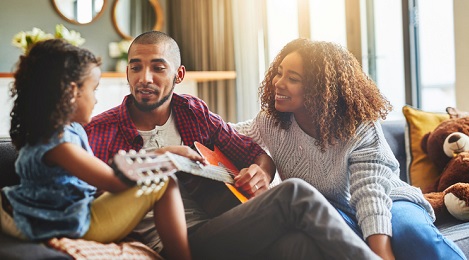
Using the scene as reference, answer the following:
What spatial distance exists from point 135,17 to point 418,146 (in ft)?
11.0

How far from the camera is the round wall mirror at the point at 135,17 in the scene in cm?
511

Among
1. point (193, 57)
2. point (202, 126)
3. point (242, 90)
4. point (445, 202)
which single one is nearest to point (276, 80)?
point (202, 126)

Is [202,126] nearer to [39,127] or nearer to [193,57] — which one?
[39,127]

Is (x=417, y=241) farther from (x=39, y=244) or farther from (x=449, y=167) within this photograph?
(x=39, y=244)

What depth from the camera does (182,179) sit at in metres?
1.82

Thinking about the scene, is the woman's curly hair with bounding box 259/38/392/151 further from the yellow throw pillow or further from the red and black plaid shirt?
the yellow throw pillow

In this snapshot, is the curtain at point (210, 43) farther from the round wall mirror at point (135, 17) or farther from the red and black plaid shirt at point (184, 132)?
the red and black plaid shirt at point (184, 132)

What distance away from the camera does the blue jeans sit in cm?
175

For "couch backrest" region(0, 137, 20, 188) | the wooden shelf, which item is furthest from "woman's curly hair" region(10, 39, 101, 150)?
the wooden shelf

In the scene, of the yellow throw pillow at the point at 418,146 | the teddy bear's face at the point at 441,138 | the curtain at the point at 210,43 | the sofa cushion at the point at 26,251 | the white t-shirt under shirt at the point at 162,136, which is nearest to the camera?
the sofa cushion at the point at 26,251

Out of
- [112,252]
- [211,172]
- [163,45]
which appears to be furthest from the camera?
[163,45]

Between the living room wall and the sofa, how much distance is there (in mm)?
2951

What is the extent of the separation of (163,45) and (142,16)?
136 inches

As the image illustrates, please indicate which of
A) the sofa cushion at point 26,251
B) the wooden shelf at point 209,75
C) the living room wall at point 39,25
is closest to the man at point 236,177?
the sofa cushion at point 26,251
